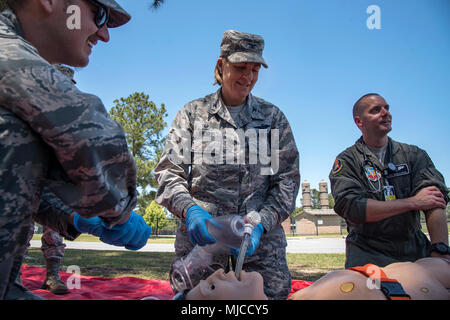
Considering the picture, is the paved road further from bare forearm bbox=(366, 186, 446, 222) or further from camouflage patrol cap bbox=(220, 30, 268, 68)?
camouflage patrol cap bbox=(220, 30, 268, 68)

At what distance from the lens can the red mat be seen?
4.24 meters

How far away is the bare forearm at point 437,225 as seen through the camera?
8.61 feet

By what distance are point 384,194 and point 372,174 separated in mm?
201

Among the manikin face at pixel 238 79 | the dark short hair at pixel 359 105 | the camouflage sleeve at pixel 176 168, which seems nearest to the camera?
the camouflage sleeve at pixel 176 168

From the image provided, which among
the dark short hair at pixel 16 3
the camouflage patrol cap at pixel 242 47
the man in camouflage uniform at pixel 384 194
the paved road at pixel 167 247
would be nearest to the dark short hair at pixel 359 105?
the man in camouflage uniform at pixel 384 194

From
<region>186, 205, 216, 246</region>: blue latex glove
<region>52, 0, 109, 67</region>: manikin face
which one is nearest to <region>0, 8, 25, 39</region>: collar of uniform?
<region>52, 0, 109, 67</region>: manikin face

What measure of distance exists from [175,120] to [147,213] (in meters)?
35.2

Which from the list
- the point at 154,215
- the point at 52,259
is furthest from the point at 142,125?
the point at 52,259

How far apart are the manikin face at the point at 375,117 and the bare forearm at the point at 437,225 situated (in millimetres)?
801

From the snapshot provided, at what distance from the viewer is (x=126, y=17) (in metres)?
1.46

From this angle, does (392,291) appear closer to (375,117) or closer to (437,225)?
(437,225)

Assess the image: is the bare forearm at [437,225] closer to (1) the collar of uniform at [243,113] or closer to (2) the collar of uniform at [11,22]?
(1) the collar of uniform at [243,113]
